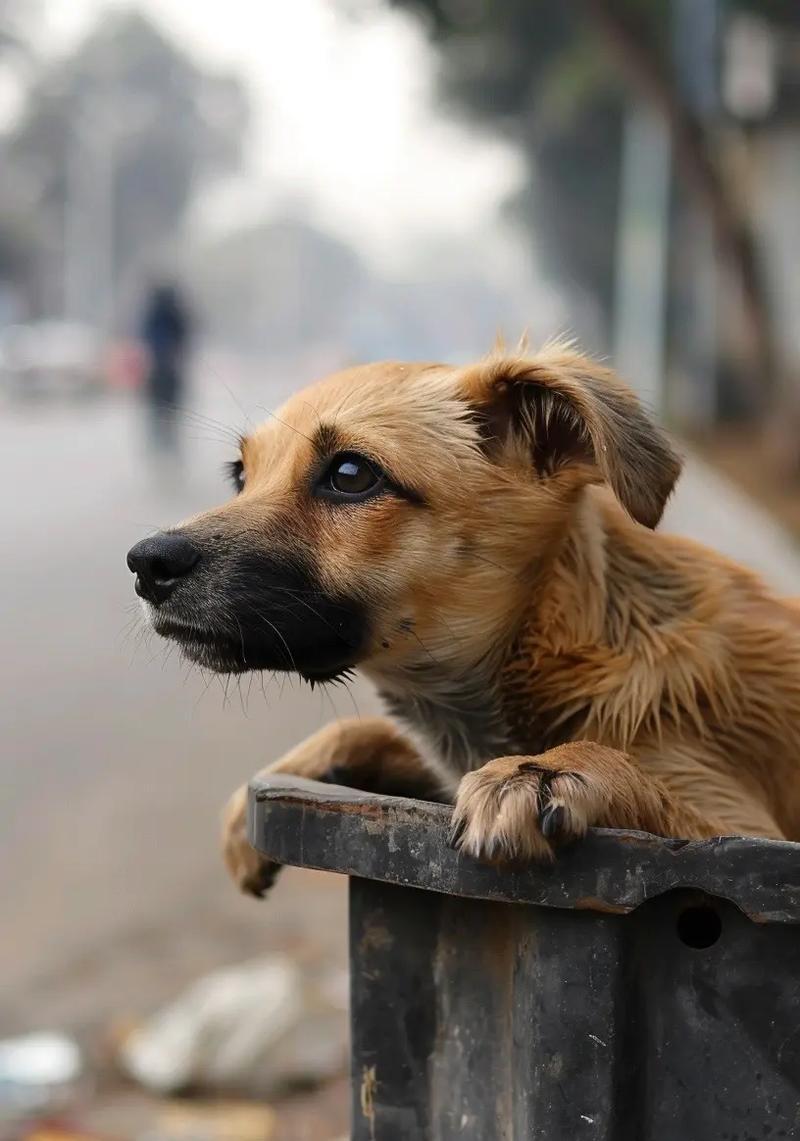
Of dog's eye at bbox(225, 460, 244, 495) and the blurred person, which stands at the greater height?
the blurred person

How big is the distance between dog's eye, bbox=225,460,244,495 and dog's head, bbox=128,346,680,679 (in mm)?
282

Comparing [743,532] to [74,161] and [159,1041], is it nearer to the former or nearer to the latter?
[159,1041]

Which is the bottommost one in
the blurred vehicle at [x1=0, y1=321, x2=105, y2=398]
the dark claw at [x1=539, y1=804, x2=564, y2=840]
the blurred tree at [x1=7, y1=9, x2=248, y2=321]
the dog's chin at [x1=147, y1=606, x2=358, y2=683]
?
the dark claw at [x1=539, y1=804, x2=564, y2=840]

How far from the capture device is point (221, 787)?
21.8 feet

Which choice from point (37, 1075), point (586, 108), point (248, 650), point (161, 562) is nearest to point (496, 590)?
point (248, 650)

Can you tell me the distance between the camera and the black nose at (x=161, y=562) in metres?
2.31

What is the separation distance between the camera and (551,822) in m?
1.81

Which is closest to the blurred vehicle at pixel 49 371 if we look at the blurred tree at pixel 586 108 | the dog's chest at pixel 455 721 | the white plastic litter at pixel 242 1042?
the blurred tree at pixel 586 108

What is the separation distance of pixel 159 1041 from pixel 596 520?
2.32 m

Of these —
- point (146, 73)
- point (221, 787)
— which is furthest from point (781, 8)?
point (146, 73)

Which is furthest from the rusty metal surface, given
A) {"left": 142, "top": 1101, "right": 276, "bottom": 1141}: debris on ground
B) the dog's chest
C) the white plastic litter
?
the white plastic litter

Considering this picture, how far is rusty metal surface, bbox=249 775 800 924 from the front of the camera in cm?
179

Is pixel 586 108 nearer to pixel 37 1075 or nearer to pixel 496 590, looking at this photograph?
pixel 37 1075

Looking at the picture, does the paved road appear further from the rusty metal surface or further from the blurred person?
the blurred person
